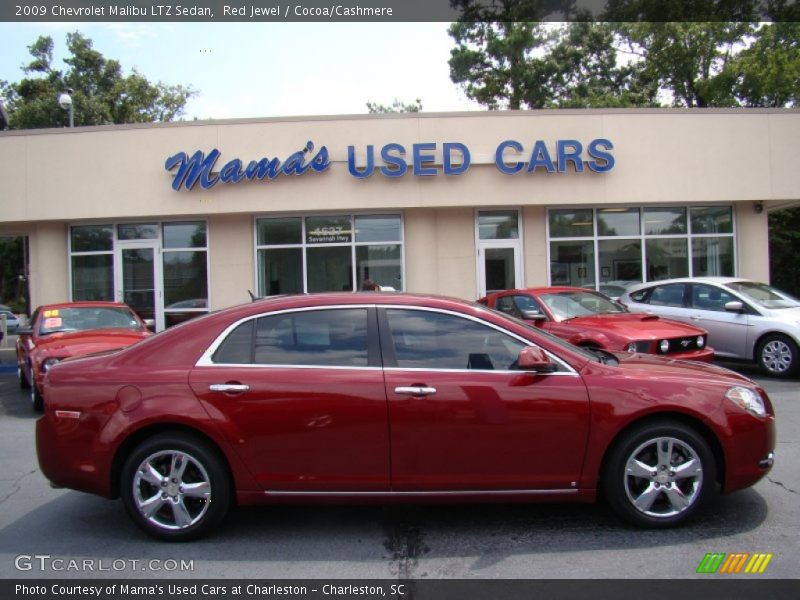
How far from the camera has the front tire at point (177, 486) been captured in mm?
4309

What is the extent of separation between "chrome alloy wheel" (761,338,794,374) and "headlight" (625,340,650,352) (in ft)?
10.4

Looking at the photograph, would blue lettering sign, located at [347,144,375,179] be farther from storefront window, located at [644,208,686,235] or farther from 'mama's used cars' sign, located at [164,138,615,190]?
storefront window, located at [644,208,686,235]

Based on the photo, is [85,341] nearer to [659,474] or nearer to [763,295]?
[659,474]

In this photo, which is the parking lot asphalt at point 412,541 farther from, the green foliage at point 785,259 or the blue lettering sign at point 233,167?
the green foliage at point 785,259

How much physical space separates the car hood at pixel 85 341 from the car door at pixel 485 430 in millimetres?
5541

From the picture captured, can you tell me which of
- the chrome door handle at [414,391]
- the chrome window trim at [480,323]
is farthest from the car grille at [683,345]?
the chrome door handle at [414,391]

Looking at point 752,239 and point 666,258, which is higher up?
point 752,239

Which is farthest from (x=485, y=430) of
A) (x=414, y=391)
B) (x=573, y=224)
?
(x=573, y=224)

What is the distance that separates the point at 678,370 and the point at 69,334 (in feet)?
27.3

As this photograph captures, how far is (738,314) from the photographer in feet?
35.0

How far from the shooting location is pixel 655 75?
30703 mm

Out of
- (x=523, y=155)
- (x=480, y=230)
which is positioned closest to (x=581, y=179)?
(x=523, y=155)
